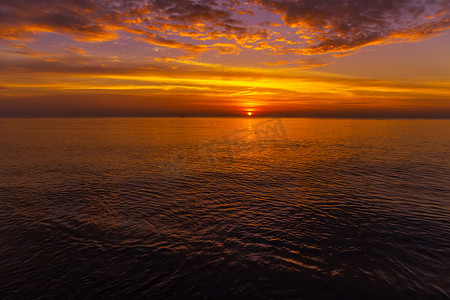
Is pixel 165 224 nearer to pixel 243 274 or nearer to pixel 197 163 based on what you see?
pixel 243 274

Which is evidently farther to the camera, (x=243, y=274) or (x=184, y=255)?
(x=184, y=255)

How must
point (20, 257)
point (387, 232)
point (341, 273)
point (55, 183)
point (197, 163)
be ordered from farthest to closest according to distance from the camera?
point (197, 163), point (55, 183), point (387, 232), point (20, 257), point (341, 273)

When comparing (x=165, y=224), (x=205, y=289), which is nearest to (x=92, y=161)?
(x=165, y=224)

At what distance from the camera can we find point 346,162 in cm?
5106

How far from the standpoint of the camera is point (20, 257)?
16.7m

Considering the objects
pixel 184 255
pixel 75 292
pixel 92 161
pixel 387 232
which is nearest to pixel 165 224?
pixel 184 255


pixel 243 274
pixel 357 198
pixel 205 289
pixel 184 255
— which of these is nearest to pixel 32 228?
pixel 184 255

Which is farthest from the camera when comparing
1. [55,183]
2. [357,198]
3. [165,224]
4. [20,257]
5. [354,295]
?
[55,183]

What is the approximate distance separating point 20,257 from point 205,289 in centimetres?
1287

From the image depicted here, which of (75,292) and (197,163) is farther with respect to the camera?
(197,163)

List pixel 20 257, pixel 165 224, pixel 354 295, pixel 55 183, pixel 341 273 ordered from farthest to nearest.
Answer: pixel 55 183 < pixel 165 224 < pixel 20 257 < pixel 341 273 < pixel 354 295

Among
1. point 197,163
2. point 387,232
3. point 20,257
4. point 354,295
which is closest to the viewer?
point 354,295

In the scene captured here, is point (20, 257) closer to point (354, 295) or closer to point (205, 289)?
point (205, 289)

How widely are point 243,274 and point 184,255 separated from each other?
14.3 ft
